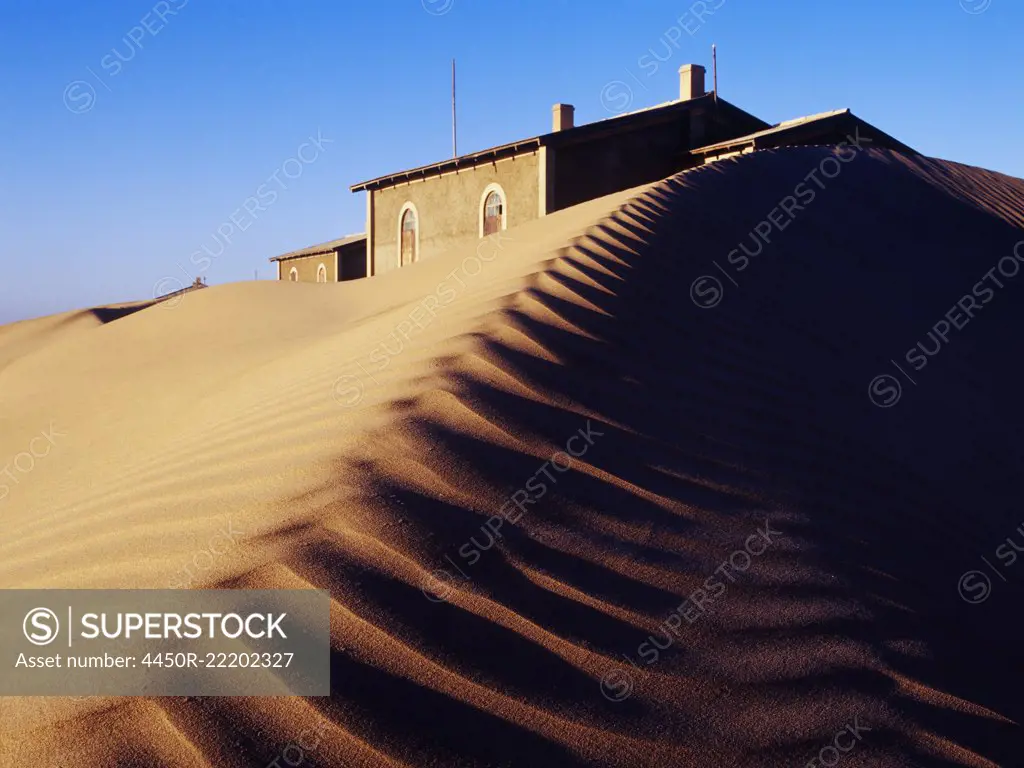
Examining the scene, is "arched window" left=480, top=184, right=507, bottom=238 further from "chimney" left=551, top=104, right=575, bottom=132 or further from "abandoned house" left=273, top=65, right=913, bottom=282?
"chimney" left=551, top=104, right=575, bottom=132

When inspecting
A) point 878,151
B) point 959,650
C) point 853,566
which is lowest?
point 959,650

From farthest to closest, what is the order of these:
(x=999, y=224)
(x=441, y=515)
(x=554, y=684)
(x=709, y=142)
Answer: (x=709, y=142) → (x=999, y=224) → (x=441, y=515) → (x=554, y=684)

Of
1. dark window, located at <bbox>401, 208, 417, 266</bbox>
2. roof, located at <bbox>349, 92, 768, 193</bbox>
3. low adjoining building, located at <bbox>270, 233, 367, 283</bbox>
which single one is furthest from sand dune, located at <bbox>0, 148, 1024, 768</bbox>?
low adjoining building, located at <bbox>270, 233, 367, 283</bbox>

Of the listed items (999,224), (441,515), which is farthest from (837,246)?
(441,515)

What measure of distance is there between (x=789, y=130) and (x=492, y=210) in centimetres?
534

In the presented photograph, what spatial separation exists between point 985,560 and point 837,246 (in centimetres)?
392

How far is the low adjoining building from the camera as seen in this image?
80.6 ft

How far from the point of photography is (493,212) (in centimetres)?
1653

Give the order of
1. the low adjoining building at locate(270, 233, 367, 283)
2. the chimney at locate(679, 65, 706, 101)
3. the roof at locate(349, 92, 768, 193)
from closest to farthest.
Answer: the roof at locate(349, 92, 768, 193)
the chimney at locate(679, 65, 706, 101)
the low adjoining building at locate(270, 233, 367, 283)

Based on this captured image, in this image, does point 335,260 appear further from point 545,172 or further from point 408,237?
point 545,172

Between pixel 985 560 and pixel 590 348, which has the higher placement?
pixel 590 348

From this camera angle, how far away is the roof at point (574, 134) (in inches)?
600

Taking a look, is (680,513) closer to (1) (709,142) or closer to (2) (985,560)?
(2) (985,560)

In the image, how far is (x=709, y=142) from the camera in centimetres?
1750
